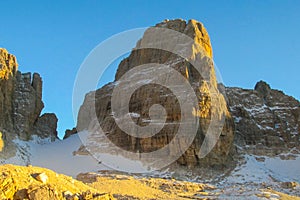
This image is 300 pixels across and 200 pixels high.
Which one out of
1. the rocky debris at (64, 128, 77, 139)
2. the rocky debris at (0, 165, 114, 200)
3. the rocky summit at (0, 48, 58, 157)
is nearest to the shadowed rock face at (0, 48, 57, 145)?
the rocky summit at (0, 48, 58, 157)

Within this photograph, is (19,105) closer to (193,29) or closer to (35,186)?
(193,29)

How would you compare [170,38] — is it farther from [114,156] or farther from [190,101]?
[114,156]

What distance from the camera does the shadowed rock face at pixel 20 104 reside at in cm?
6294

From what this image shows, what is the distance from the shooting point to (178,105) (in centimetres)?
5112

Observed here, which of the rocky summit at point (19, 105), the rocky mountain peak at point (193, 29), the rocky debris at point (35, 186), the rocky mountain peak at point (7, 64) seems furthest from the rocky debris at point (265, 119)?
the rocky debris at point (35, 186)

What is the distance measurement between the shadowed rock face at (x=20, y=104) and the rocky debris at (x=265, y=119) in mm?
37859

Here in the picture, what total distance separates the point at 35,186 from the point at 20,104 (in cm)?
5909

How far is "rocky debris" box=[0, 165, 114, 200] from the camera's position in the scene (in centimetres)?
1164

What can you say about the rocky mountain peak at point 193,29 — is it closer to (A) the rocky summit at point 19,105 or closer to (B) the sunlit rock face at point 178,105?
(B) the sunlit rock face at point 178,105

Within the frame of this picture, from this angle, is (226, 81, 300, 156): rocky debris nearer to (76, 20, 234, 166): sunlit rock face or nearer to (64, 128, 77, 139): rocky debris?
(76, 20, 234, 166): sunlit rock face

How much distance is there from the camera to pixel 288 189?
40.5 metres

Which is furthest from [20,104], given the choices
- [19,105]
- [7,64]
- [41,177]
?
[41,177]

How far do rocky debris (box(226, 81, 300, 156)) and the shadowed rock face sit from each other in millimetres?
37859

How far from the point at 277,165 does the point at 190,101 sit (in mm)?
18926
